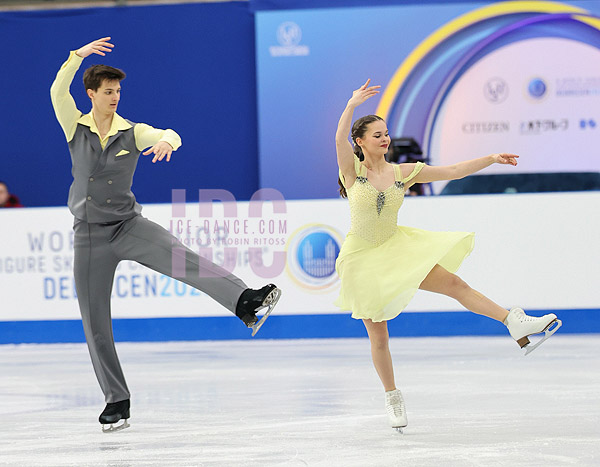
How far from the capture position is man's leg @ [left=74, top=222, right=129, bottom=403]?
351 cm

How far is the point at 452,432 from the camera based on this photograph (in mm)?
3314

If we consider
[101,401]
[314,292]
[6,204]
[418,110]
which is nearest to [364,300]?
[101,401]

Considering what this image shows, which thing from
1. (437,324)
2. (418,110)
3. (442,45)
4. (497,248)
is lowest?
(437,324)

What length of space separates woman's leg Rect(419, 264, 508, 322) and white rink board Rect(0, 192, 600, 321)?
2914 mm

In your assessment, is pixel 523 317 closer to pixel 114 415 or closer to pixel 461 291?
pixel 461 291

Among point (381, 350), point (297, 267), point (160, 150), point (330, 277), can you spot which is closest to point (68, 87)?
point (160, 150)

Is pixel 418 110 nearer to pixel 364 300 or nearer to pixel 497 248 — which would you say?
pixel 497 248

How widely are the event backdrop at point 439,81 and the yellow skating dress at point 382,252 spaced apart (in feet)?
16.7

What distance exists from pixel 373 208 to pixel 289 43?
5.92 metres

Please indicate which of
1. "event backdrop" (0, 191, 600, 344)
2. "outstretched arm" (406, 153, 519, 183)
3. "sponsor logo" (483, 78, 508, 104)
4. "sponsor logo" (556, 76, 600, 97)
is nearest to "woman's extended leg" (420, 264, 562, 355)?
"outstretched arm" (406, 153, 519, 183)

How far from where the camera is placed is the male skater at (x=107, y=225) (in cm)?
342

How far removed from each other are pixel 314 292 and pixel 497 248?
1.34 metres

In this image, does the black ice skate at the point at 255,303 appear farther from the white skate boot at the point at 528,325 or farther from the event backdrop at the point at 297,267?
the event backdrop at the point at 297,267

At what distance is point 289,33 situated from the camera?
9.05 meters
